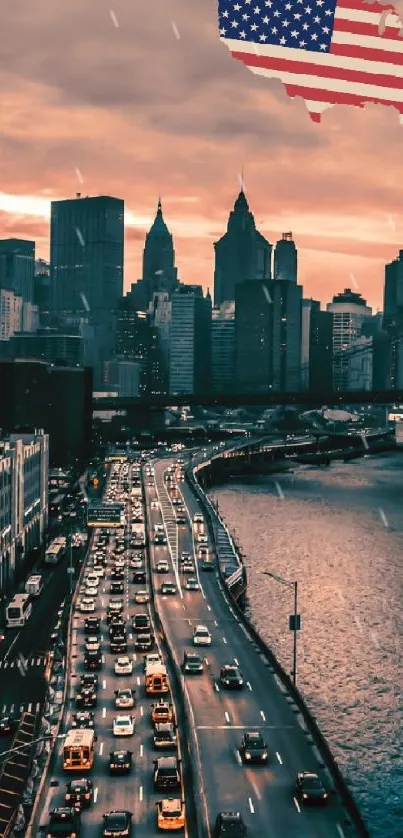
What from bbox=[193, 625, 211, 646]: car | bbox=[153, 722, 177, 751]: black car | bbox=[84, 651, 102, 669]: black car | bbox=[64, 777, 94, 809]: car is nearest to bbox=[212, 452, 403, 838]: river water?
bbox=[193, 625, 211, 646]: car

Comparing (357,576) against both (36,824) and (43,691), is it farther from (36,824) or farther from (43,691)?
(36,824)

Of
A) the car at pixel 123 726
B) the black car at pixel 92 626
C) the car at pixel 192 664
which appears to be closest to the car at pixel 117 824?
the car at pixel 123 726

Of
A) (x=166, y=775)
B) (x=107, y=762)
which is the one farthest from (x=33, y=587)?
(x=166, y=775)

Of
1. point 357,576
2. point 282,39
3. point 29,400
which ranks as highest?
point 282,39

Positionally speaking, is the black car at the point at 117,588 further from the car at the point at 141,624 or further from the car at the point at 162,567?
the car at the point at 141,624

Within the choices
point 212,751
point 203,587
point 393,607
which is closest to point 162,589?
point 203,587

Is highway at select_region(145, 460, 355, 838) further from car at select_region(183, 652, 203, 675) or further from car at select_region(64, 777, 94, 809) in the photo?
car at select_region(64, 777, 94, 809)
